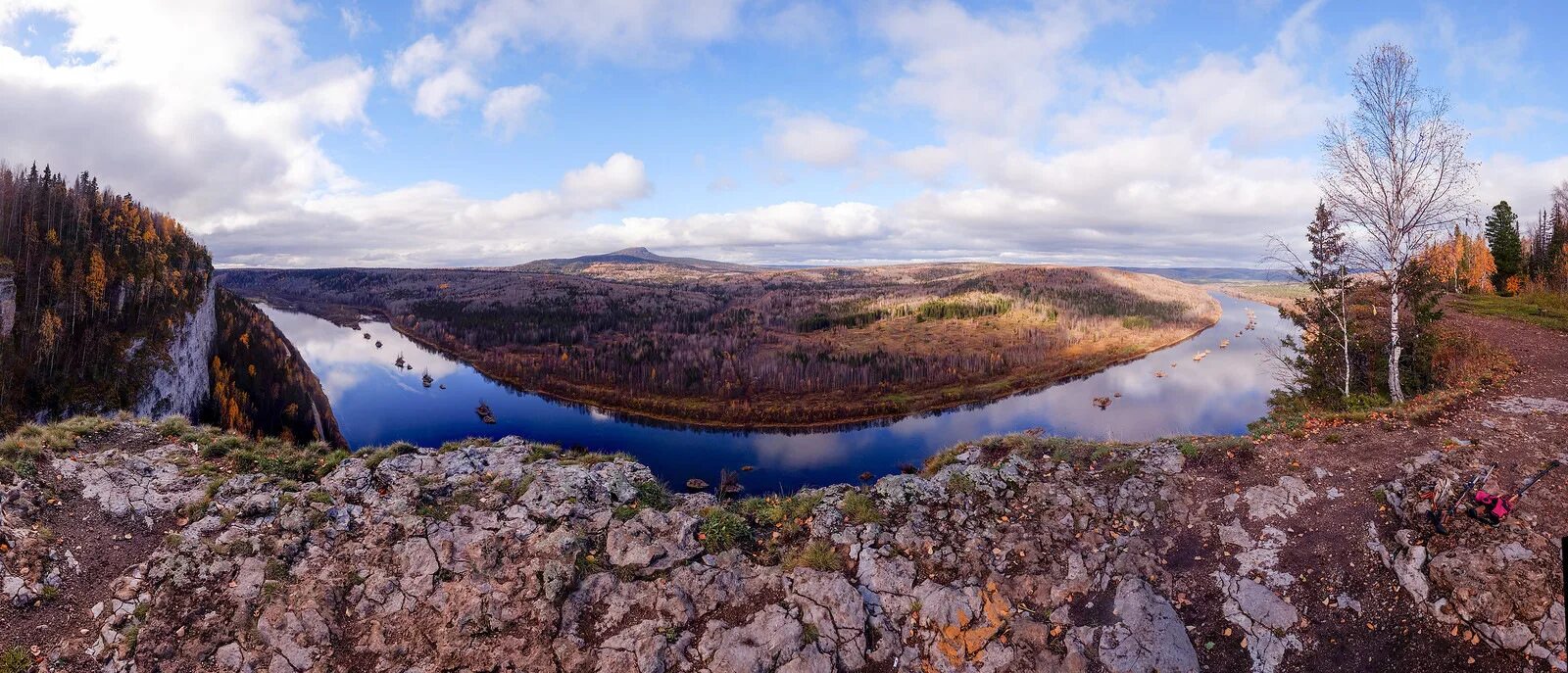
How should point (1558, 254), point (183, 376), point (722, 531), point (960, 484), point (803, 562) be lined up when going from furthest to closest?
point (1558, 254)
point (183, 376)
point (960, 484)
point (722, 531)
point (803, 562)

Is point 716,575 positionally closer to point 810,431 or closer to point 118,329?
point 810,431

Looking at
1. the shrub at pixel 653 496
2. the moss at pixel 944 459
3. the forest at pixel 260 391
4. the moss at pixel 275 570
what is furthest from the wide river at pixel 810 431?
the moss at pixel 275 570

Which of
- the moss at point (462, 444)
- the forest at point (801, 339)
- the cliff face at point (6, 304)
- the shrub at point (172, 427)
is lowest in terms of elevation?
the forest at point (801, 339)

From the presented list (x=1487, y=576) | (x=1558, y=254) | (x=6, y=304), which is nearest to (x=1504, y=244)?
(x=1558, y=254)

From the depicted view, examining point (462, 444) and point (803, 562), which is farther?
point (462, 444)

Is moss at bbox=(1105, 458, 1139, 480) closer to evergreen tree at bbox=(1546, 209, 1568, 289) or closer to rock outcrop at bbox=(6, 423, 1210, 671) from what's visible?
rock outcrop at bbox=(6, 423, 1210, 671)

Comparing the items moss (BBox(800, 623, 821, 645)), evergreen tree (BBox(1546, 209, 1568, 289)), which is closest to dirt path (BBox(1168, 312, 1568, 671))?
moss (BBox(800, 623, 821, 645))

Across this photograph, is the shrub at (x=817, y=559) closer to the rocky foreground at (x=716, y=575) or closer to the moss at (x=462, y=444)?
the rocky foreground at (x=716, y=575)

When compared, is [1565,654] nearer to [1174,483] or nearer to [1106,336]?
[1174,483]
